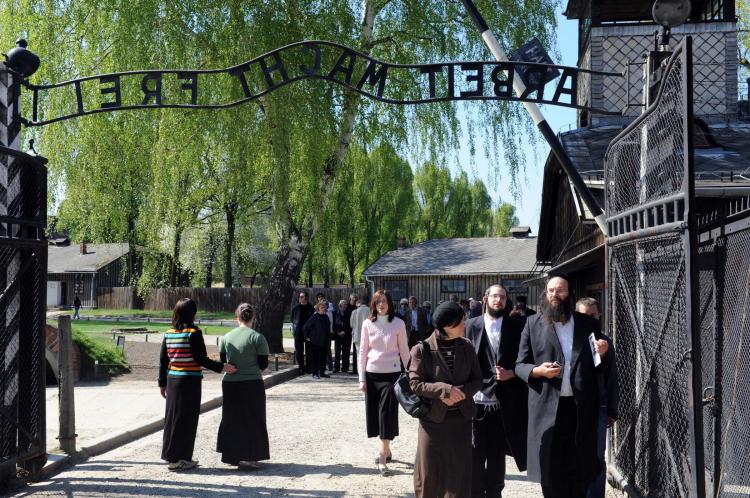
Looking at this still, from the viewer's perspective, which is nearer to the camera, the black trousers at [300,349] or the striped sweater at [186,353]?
the striped sweater at [186,353]

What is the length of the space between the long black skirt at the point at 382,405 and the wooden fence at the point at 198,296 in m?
42.0

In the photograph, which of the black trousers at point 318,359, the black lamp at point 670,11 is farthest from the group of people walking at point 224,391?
the black trousers at point 318,359

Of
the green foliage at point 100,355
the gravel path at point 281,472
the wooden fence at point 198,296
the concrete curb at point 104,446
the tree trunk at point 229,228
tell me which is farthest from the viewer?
the wooden fence at point 198,296

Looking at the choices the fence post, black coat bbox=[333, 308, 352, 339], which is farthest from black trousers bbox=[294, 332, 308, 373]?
the fence post

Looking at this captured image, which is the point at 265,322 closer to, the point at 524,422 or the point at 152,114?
the point at 152,114

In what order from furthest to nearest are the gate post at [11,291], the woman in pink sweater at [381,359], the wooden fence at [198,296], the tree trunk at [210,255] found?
the wooden fence at [198,296] → the tree trunk at [210,255] → the woman in pink sweater at [381,359] → the gate post at [11,291]

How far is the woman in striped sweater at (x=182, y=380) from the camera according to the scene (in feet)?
28.7

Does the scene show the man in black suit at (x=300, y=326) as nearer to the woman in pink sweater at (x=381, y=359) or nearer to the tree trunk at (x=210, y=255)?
the woman in pink sweater at (x=381, y=359)

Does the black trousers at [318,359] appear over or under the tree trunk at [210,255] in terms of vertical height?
under

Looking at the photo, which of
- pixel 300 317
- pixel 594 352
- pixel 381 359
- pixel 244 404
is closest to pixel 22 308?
pixel 244 404

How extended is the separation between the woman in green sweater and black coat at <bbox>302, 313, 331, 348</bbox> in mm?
9169

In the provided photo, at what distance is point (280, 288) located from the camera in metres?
20.5

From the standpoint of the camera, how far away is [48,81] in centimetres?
1523

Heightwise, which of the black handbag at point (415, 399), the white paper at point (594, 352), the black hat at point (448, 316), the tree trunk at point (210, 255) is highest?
the tree trunk at point (210, 255)
